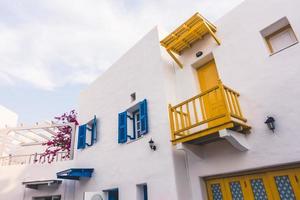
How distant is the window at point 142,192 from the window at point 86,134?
3.23 metres

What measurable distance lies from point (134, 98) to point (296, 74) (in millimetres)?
4899

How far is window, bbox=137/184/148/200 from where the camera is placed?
19.7 feet

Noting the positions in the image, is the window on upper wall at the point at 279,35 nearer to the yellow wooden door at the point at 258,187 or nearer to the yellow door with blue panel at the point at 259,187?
the yellow door with blue panel at the point at 259,187

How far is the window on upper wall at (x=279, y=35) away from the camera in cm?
475

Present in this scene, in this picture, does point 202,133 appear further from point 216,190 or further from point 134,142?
point 134,142

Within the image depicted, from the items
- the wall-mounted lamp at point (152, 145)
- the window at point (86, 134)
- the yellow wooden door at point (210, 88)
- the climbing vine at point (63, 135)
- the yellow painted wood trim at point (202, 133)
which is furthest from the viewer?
the climbing vine at point (63, 135)

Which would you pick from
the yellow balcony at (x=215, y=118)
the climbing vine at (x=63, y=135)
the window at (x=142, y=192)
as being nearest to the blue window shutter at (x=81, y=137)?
the climbing vine at (x=63, y=135)

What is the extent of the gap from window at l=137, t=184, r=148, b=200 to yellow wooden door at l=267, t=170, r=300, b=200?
3.39m

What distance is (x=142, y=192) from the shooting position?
6094 millimetres

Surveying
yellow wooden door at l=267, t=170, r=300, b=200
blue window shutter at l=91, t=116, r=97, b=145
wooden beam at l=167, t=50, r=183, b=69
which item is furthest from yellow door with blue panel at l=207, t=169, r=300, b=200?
blue window shutter at l=91, t=116, r=97, b=145

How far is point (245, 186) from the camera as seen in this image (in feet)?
14.9

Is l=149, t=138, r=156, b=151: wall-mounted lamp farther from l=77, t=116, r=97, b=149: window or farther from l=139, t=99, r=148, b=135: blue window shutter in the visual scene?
l=77, t=116, r=97, b=149: window

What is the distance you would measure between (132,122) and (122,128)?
0.42m

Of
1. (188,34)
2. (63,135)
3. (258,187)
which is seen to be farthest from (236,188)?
(63,135)
